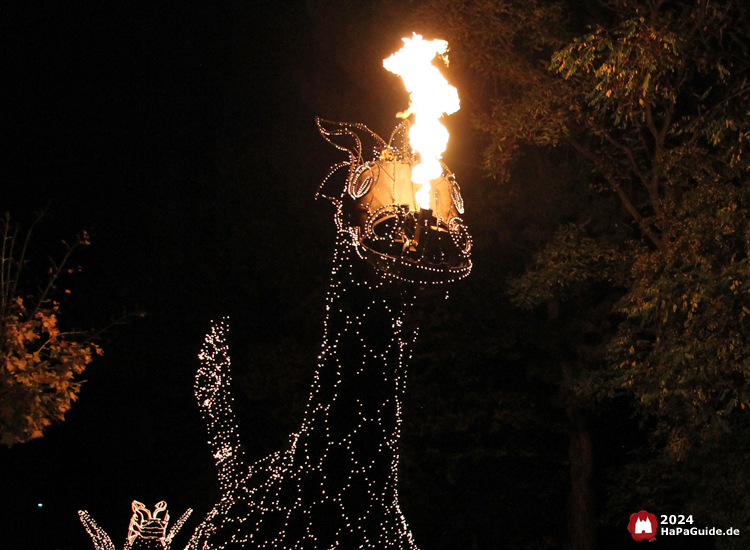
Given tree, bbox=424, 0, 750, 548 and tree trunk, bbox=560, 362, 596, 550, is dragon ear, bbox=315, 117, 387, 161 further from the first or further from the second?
tree trunk, bbox=560, 362, 596, 550

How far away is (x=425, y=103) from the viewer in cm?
595

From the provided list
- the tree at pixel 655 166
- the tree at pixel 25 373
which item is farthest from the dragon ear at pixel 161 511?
the tree at pixel 655 166

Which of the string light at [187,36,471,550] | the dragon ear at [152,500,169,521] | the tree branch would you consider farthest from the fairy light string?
the tree branch

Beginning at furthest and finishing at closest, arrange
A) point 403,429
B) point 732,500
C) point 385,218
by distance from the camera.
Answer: point 403,429
point 732,500
point 385,218

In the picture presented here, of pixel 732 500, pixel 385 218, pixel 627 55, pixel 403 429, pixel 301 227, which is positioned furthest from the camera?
pixel 301 227

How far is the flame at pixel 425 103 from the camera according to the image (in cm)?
579

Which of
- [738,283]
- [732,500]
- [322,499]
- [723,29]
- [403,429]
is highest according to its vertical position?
[723,29]

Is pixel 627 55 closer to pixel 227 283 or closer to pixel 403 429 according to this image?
pixel 403 429

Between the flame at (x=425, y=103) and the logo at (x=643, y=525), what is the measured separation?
8.50m

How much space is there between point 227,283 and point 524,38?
7.16 m

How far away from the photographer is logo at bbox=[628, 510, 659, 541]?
39.7 ft

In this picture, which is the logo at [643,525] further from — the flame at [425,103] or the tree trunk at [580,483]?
the flame at [425,103]

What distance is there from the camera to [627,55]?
660 centimetres

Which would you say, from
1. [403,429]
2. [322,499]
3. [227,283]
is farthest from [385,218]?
[227,283]
